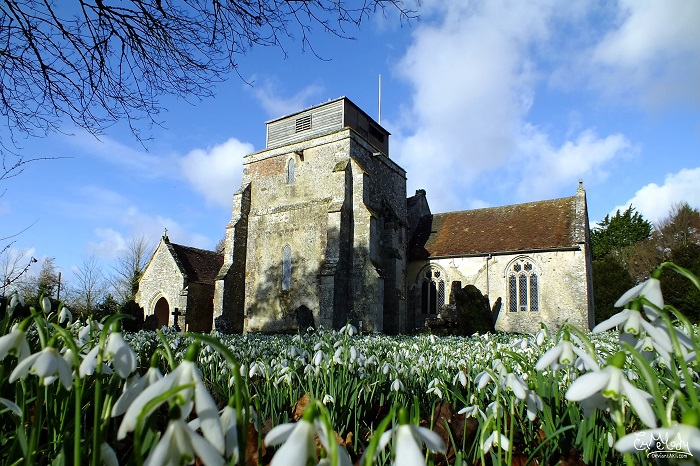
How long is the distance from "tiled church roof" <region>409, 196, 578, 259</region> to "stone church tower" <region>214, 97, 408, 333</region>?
6.28 ft

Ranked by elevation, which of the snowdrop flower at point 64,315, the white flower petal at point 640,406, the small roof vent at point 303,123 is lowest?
the white flower petal at point 640,406

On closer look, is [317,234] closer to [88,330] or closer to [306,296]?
[306,296]

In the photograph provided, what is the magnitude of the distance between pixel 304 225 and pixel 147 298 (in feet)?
39.2

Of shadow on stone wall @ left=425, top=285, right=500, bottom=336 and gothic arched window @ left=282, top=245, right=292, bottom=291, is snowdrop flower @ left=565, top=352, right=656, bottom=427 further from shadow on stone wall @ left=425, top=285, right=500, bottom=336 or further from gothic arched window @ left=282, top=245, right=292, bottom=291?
gothic arched window @ left=282, top=245, right=292, bottom=291

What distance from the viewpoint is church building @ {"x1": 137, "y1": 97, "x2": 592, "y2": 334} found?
2472 cm

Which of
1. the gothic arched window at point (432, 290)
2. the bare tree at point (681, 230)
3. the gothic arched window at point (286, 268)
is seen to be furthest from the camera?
the bare tree at point (681, 230)

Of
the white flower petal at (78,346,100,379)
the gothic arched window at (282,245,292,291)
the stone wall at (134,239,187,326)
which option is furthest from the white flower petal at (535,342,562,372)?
the stone wall at (134,239,187,326)

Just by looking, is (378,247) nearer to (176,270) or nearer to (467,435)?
(176,270)

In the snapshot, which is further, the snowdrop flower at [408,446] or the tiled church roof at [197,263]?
the tiled church roof at [197,263]

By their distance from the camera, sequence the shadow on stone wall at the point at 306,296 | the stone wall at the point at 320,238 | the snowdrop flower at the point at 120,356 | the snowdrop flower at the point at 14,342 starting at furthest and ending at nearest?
1. the stone wall at the point at 320,238
2. the shadow on stone wall at the point at 306,296
3. the snowdrop flower at the point at 14,342
4. the snowdrop flower at the point at 120,356

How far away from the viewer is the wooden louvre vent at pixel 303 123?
29.3 m

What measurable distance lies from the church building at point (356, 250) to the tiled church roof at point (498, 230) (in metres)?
0.07

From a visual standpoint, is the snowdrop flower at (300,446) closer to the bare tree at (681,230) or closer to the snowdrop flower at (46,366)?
the snowdrop flower at (46,366)

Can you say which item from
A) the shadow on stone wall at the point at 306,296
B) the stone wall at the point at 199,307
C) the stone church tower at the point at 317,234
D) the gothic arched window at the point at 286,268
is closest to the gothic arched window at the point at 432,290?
the stone church tower at the point at 317,234
